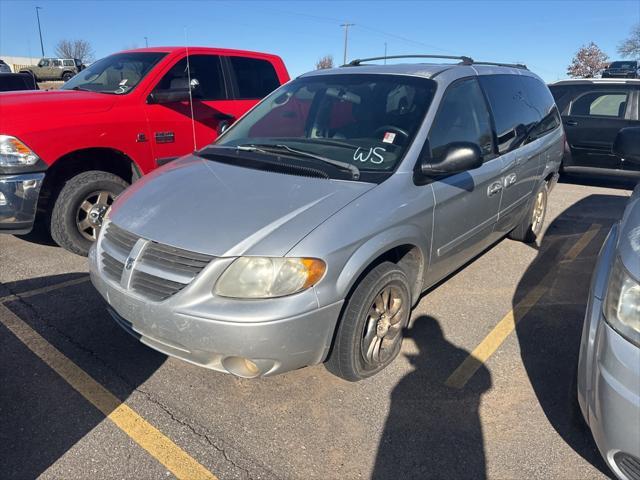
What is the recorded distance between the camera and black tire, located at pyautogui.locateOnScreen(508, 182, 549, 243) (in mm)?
5102

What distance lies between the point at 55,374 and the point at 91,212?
6.95 ft

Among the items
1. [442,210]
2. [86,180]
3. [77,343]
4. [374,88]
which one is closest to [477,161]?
[442,210]

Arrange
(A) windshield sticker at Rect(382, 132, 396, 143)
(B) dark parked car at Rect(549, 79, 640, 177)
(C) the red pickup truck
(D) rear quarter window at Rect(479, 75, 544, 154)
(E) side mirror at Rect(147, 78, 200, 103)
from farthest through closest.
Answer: (B) dark parked car at Rect(549, 79, 640, 177) → (E) side mirror at Rect(147, 78, 200, 103) → (C) the red pickup truck → (D) rear quarter window at Rect(479, 75, 544, 154) → (A) windshield sticker at Rect(382, 132, 396, 143)

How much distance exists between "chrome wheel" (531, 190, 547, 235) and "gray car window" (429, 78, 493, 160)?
1740 millimetres

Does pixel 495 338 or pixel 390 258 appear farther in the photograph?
pixel 495 338

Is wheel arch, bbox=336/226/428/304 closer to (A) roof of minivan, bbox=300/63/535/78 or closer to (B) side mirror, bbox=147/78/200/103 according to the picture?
(A) roof of minivan, bbox=300/63/535/78

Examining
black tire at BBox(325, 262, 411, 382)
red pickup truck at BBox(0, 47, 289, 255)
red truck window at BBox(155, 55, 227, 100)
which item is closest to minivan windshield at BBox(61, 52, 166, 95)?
red pickup truck at BBox(0, 47, 289, 255)

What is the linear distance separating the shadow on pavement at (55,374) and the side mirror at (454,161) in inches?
80.3

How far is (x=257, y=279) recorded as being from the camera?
2.33 m

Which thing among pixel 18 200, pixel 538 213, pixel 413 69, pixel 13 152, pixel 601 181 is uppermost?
pixel 413 69

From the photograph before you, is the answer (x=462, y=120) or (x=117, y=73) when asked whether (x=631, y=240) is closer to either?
(x=462, y=120)

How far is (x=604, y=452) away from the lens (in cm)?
193

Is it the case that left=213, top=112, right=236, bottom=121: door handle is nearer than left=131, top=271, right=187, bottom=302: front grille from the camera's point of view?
No

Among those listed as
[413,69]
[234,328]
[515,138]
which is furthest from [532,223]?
[234,328]
